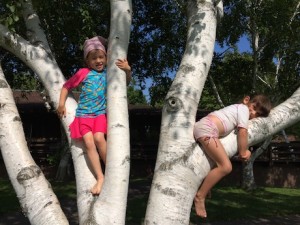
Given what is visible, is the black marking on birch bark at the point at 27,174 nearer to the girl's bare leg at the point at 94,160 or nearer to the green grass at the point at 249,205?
the girl's bare leg at the point at 94,160

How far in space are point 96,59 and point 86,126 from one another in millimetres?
592

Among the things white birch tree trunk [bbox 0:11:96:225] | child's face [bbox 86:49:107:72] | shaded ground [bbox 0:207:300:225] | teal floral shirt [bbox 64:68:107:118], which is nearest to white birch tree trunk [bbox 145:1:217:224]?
white birch tree trunk [bbox 0:11:96:225]

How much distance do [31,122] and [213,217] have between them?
51.3 ft

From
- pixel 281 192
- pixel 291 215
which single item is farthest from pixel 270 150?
pixel 291 215

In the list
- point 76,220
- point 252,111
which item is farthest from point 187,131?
point 76,220

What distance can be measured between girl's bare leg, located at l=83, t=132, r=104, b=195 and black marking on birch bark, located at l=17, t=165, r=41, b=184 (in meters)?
0.37

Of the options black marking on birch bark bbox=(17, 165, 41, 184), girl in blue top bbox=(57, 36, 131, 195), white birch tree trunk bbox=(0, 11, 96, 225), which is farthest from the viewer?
girl in blue top bbox=(57, 36, 131, 195)

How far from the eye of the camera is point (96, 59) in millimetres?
3348

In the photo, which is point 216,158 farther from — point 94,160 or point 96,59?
point 96,59

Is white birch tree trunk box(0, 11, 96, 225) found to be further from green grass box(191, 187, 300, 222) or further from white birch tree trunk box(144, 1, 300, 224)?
green grass box(191, 187, 300, 222)

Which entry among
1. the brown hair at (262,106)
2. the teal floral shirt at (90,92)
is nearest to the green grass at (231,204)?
the teal floral shirt at (90,92)

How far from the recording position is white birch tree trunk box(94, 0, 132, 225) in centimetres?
266

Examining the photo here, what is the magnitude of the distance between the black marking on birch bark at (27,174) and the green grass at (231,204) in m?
6.49

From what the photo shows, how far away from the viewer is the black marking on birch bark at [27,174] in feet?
9.01
